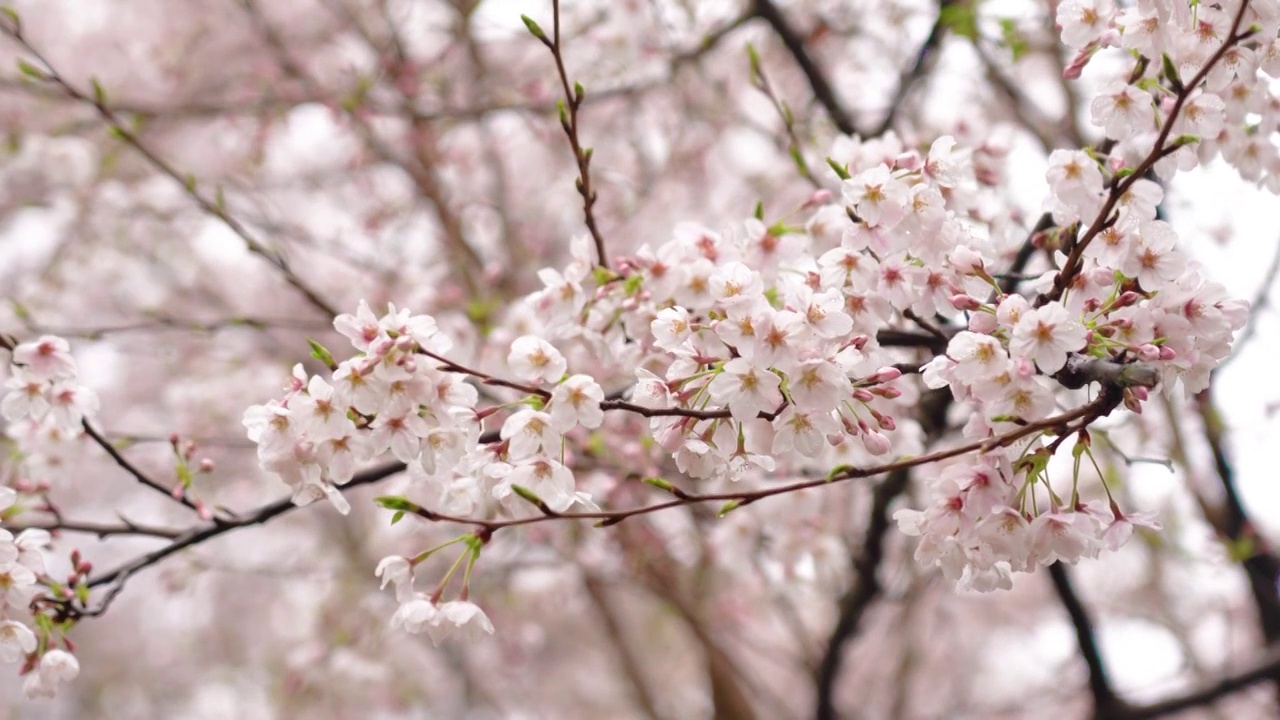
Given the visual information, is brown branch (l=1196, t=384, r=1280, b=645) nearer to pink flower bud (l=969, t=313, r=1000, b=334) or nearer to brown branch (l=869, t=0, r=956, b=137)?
brown branch (l=869, t=0, r=956, b=137)

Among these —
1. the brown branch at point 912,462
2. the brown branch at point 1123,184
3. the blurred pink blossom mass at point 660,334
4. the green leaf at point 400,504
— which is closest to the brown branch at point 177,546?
the blurred pink blossom mass at point 660,334

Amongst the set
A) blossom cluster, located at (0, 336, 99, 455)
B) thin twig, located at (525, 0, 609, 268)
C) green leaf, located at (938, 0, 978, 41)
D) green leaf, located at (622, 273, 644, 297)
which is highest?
green leaf, located at (938, 0, 978, 41)

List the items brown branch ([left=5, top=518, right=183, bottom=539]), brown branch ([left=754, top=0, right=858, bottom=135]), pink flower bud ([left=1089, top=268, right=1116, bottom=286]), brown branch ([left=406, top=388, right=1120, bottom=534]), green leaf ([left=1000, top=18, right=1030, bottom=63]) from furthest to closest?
brown branch ([left=754, top=0, right=858, bottom=135]) < green leaf ([left=1000, top=18, right=1030, bottom=63]) < brown branch ([left=5, top=518, right=183, bottom=539]) < pink flower bud ([left=1089, top=268, right=1116, bottom=286]) < brown branch ([left=406, top=388, right=1120, bottom=534])

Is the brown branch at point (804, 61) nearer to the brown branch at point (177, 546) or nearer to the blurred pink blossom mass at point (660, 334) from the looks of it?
the blurred pink blossom mass at point (660, 334)

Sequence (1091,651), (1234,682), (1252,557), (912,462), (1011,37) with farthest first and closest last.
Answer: (1252,557) → (1091,651) → (1234,682) → (1011,37) → (912,462)

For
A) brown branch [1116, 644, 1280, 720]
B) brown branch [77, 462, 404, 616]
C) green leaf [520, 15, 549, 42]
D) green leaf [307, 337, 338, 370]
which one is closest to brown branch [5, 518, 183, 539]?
brown branch [77, 462, 404, 616]

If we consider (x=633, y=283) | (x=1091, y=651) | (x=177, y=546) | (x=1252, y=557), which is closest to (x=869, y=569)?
(x=1091, y=651)

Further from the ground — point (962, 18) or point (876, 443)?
point (962, 18)

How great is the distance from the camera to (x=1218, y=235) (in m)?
2.71

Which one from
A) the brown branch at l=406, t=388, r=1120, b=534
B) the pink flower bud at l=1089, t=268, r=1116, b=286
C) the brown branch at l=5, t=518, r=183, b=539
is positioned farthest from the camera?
the brown branch at l=5, t=518, r=183, b=539

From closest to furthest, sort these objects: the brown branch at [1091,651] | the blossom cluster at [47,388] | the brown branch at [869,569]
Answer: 1. the blossom cluster at [47,388]
2. the brown branch at [869,569]
3. the brown branch at [1091,651]

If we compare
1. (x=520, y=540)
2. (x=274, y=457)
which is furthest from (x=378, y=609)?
(x=274, y=457)

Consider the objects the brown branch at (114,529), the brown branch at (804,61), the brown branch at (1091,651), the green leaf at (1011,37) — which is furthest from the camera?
the brown branch at (1091,651)

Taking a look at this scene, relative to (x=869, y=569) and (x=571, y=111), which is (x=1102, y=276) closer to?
(x=571, y=111)
